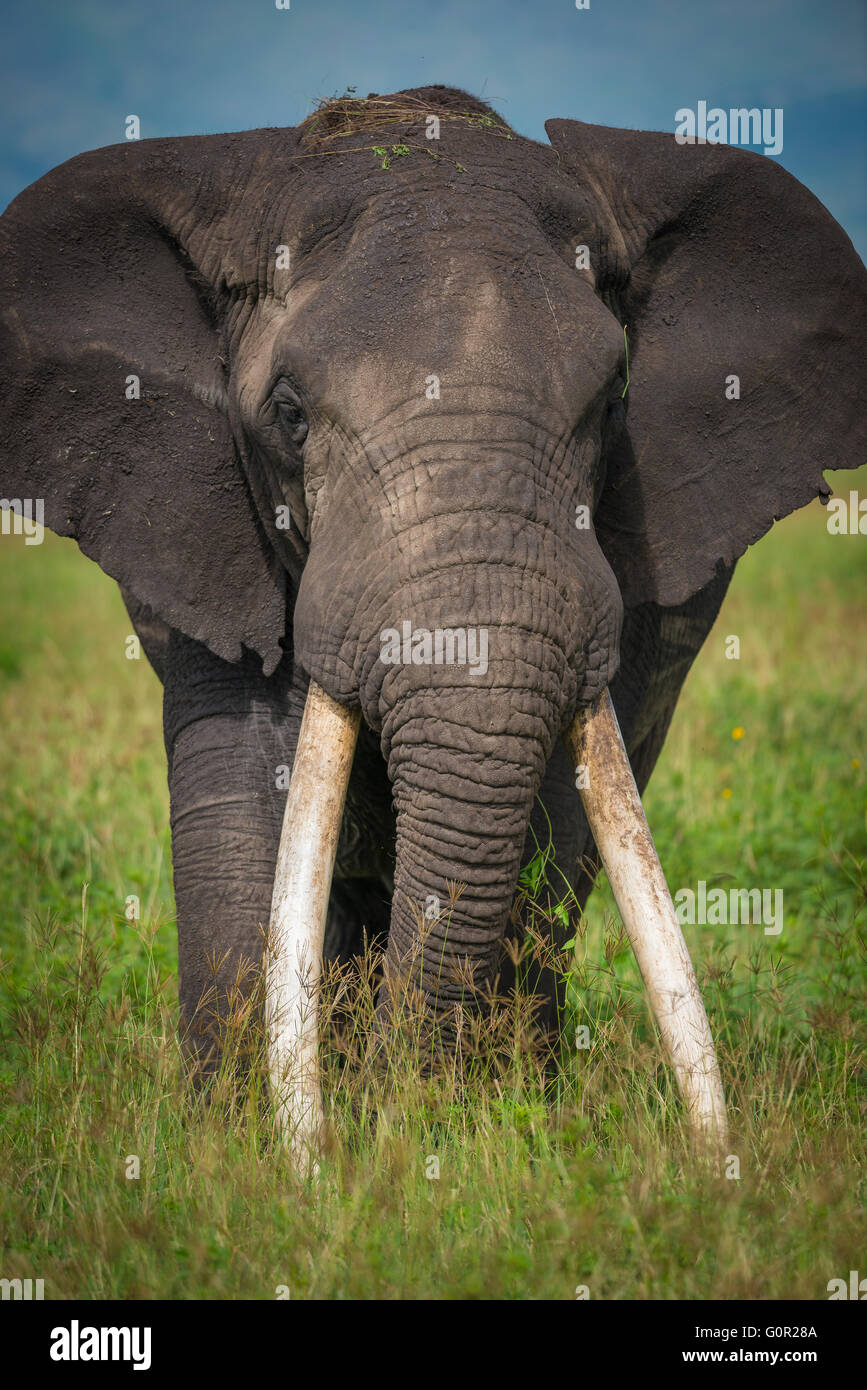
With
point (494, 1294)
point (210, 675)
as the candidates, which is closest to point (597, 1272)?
point (494, 1294)

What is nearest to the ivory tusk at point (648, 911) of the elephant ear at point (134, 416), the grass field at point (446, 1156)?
the grass field at point (446, 1156)

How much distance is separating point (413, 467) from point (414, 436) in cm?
9

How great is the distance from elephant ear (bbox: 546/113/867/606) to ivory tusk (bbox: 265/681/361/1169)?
1.54 m

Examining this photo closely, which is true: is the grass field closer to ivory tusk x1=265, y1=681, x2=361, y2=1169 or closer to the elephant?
ivory tusk x1=265, y1=681, x2=361, y2=1169

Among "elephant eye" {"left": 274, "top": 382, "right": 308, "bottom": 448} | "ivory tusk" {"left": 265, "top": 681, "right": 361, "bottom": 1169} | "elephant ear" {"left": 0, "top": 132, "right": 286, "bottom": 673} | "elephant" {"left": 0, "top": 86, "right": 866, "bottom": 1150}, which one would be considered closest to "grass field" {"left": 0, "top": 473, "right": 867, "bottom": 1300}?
"ivory tusk" {"left": 265, "top": 681, "right": 361, "bottom": 1169}

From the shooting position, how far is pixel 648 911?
4719 mm

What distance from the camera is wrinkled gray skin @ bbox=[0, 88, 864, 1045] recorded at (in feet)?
14.8

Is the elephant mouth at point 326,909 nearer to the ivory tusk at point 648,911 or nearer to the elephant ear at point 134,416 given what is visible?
the ivory tusk at point 648,911

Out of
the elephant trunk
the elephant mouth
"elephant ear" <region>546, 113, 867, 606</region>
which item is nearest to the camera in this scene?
the elephant trunk

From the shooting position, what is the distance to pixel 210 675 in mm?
5906

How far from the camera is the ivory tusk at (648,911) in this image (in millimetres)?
4637

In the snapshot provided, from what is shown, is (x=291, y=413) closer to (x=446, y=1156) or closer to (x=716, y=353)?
(x=716, y=353)

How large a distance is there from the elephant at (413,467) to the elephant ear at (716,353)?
0.01m

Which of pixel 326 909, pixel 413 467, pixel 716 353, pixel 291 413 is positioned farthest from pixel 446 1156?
pixel 716 353
